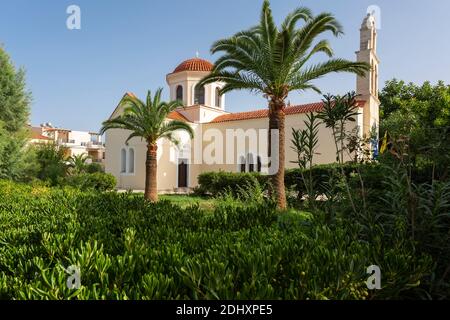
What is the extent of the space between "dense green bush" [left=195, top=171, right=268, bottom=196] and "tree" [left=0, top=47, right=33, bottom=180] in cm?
1136

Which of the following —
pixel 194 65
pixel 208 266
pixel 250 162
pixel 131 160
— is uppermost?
pixel 194 65

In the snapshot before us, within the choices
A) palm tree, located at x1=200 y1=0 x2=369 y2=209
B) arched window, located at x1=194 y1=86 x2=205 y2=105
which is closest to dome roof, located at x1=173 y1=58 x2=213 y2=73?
arched window, located at x1=194 y1=86 x2=205 y2=105

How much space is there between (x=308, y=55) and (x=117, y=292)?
1271 cm

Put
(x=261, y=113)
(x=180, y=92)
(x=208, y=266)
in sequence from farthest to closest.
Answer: (x=180, y=92) → (x=261, y=113) → (x=208, y=266)

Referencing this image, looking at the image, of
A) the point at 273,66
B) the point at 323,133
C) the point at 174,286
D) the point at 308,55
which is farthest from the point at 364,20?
the point at 174,286

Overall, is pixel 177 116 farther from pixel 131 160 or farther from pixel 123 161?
pixel 123 161

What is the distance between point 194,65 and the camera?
31438mm

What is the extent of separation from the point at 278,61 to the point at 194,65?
2096 centimetres

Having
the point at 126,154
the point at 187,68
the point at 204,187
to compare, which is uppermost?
the point at 187,68

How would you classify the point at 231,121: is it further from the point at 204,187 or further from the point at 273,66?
the point at 273,66

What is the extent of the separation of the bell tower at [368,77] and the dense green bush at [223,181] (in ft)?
25.6

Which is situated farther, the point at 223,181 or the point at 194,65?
the point at 194,65

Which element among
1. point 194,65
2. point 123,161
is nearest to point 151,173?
point 123,161

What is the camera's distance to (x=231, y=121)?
94.6 ft
